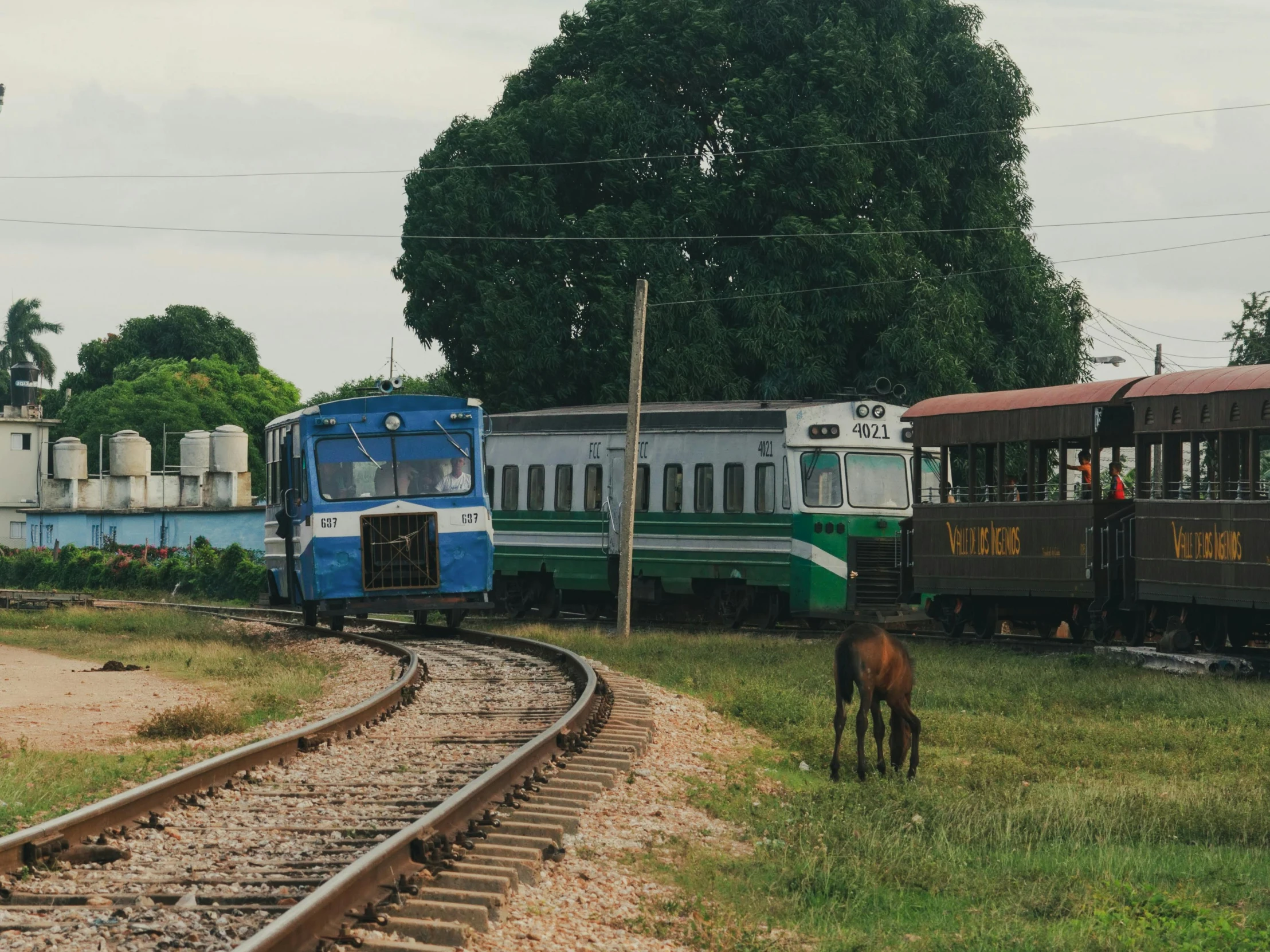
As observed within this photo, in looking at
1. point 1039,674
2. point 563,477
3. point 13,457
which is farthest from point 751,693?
point 13,457

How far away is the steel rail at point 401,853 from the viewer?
6.29 meters

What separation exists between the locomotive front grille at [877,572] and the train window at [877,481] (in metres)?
0.58

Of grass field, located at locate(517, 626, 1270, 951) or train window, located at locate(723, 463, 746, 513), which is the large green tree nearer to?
train window, located at locate(723, 463, 746, 513)

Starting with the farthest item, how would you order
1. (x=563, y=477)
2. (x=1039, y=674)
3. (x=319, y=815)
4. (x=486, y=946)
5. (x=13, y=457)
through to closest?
(x=13, y=457)
(x=563, y=477)
(x=1039, y=674)
(x=319, y=815)
(x=486, y=946)

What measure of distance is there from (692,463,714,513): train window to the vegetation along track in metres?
13.9

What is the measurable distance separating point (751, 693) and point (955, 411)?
30.3 feet

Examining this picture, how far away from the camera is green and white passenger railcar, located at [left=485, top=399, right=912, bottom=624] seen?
1052 inches

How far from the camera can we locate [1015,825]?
32.5 ft

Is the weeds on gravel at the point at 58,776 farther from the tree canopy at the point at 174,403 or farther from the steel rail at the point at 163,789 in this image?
the tree canopy at the point at 174,403

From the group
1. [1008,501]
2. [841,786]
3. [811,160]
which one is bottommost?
[841,786]

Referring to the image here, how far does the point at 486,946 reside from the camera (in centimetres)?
666

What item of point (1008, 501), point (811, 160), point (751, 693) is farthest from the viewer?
point (811, 160)

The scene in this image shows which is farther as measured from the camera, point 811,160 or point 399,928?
point 811,160

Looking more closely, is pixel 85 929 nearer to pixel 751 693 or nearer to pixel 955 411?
pixel 751 693
